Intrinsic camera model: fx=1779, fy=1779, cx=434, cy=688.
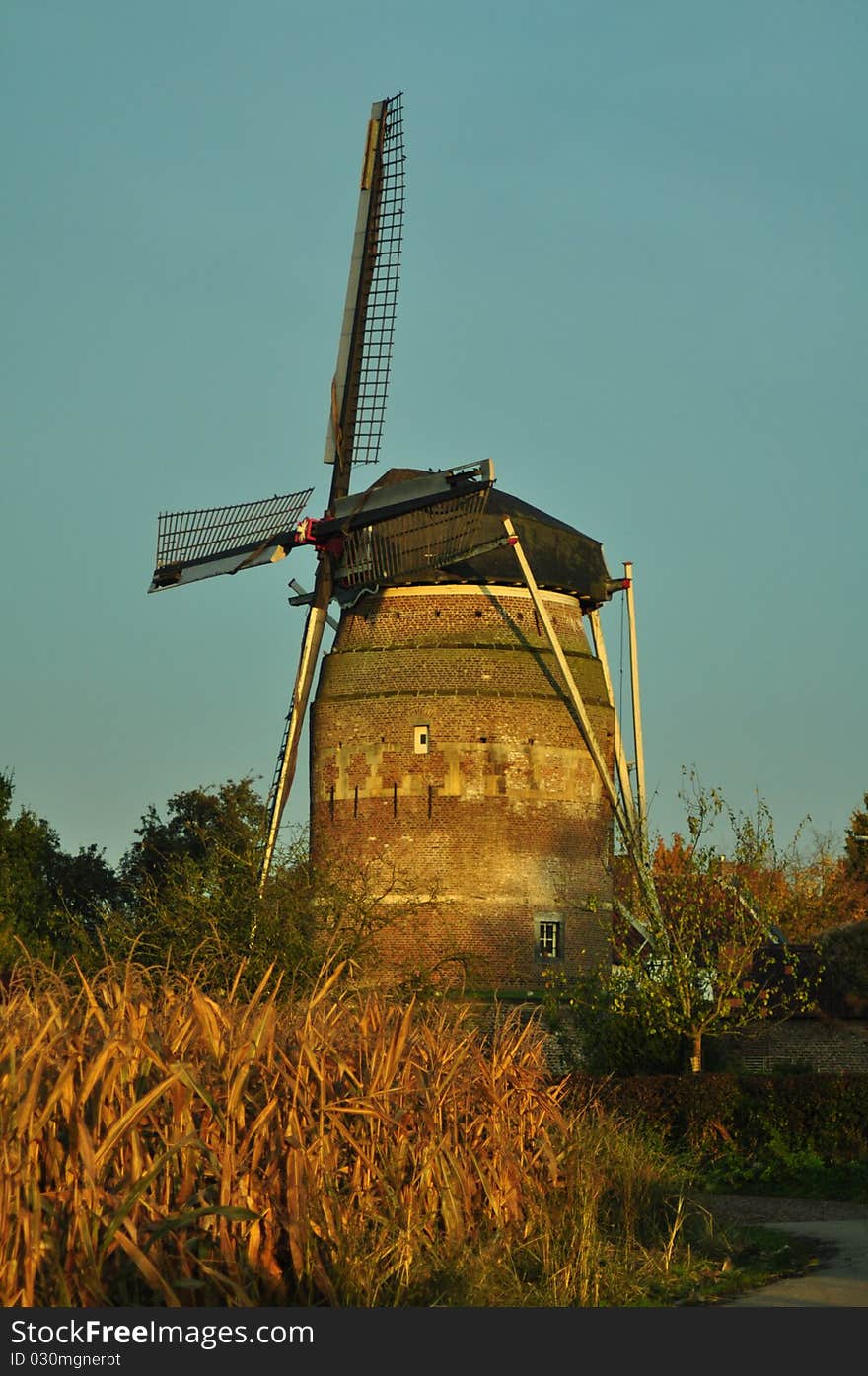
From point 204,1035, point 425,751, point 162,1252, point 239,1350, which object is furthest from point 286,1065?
point 425,751

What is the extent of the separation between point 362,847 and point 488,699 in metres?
3.89

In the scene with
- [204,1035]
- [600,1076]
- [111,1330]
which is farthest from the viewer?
[600,1076]

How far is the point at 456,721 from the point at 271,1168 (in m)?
24.7

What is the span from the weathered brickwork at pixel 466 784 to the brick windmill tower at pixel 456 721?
4 cm

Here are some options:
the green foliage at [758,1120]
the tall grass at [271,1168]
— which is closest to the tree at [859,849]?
the green foliage at [758,1120]

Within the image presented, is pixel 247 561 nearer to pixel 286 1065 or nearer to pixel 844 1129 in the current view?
pixel 844 1129

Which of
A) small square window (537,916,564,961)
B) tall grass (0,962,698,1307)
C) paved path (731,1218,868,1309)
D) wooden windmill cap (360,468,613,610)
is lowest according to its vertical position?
paved path (731,1218,868,1309)

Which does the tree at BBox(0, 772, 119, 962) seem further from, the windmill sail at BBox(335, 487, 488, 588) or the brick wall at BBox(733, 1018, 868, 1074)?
the brick wall at BBox(733, 1018, 868, 1074)

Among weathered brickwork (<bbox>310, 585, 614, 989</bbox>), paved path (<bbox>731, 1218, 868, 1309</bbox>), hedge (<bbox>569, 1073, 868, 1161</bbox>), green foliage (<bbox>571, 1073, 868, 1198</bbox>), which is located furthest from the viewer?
weathered brickwork (<bbox>310, 585, 614, 989</bbox>)

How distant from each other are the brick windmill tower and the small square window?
0.03 m

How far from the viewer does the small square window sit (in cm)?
3531

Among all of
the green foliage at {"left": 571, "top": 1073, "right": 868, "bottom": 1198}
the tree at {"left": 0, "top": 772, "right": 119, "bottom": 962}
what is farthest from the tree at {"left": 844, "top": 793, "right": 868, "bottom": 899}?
the green foliage at {"left": 571, "top": 1073, "right": 868, "bottom": 1198}

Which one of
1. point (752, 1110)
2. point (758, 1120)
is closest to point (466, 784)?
point (752, 1110)

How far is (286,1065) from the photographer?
1136cm
